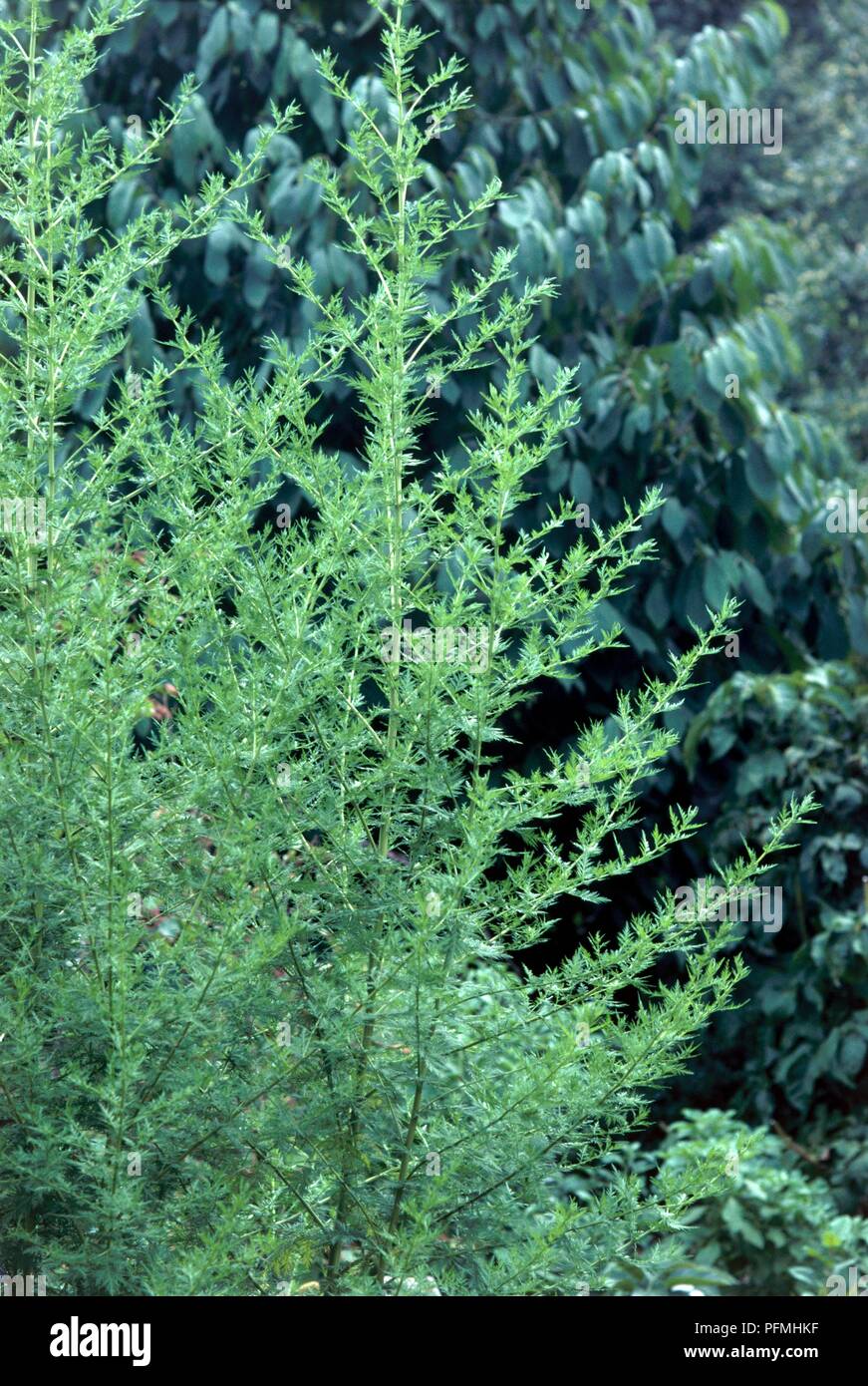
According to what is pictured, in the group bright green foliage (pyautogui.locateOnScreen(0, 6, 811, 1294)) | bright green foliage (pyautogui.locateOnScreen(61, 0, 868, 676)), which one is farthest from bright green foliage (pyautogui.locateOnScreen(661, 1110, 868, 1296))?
bright green foliage (pyautogui.locateOnScreen(0, 6, 811, 1294))

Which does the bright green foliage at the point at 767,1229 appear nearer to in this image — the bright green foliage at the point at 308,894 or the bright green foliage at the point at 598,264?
the bright green foliage at the point at 598,264

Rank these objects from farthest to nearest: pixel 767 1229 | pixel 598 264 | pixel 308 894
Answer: pixel 598 264 < pixel 767 1229 < pixel 308 894

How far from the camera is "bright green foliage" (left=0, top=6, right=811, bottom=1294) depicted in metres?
2.38

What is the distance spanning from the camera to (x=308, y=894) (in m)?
2.52

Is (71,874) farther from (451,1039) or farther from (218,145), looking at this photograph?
(218,145)

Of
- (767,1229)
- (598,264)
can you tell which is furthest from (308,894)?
(598,264)

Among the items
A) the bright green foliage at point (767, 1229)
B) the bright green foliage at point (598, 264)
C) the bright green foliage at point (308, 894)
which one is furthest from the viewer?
A: the bright green foliage at point (598, 264)

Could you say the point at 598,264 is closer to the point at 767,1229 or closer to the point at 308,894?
the point at 767,1229

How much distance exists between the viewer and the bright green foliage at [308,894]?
2.38 meters

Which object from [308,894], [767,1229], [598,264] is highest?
[598,264]

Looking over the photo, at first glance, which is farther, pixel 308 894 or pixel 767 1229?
pixel 767 1229

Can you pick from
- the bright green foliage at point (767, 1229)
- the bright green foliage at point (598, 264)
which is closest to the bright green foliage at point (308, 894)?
the bright green foliage at point (767, 1229)

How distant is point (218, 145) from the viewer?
223 inches

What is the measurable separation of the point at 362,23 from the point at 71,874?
436 centimetres
